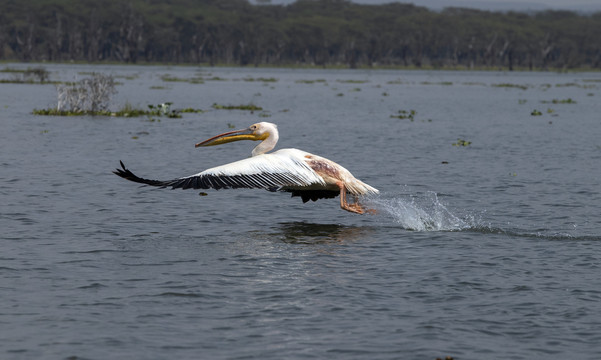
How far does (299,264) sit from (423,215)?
4.36 meters

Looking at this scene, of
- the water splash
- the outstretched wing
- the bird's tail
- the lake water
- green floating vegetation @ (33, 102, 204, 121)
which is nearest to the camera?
the lake water

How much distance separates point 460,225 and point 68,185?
8.56 m

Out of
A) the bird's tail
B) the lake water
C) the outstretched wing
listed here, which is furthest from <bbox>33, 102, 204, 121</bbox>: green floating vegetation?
the bird's tail

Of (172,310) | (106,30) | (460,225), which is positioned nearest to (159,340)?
(172,310)

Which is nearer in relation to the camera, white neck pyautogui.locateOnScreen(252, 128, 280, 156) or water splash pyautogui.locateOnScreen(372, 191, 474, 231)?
white neck pyautogui.locateOnScreen(252, 128, 280, 156)

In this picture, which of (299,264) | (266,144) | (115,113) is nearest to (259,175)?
(266,144)

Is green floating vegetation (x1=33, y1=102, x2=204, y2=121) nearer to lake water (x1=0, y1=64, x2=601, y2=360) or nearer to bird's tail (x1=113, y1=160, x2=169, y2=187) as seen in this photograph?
lake water (x1=0, y1=64, x2=601, y2=360)

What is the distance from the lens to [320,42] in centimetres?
19350

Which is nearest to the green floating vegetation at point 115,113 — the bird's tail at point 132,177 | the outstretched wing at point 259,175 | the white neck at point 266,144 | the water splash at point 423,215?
the water splash at point 423,215

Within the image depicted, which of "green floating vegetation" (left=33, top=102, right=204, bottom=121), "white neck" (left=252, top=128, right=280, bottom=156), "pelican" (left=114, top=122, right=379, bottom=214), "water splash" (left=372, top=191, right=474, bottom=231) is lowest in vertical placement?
"green floating vegetation" (left=33, top=102, right=204, bottom=121)

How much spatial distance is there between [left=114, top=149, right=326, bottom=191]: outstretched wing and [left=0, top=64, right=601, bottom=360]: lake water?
2.98ft

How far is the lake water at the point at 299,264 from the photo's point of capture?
8625 mm

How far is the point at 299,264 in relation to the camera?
38.7 ft

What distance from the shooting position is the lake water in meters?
8.62
